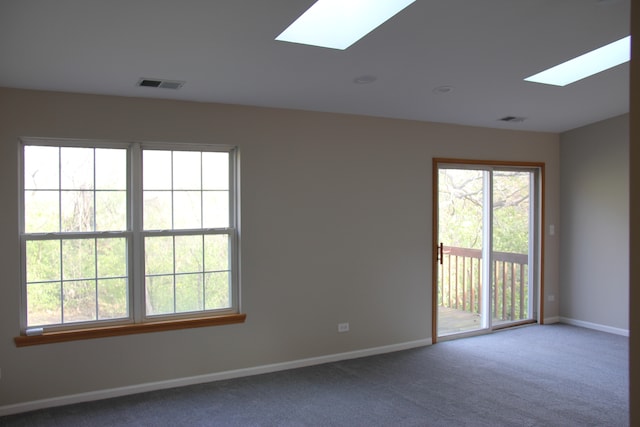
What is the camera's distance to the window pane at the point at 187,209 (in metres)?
4.07

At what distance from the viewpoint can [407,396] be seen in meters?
3.79

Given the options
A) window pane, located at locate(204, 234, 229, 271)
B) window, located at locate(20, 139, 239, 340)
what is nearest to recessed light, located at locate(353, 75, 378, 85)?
window, located at locate(20, 139, 239, 340)

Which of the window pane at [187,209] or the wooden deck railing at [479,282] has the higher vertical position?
the window pane at [187,209]

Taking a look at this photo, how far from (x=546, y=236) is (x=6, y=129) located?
5.69 metres

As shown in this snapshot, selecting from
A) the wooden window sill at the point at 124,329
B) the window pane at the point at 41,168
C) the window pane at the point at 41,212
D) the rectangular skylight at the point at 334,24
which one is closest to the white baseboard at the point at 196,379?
the wooden window sill at the point at 124,329

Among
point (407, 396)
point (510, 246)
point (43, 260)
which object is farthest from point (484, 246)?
point (43, 260)

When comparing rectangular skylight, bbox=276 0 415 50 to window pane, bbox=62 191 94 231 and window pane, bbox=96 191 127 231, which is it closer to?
window pane, bbox=96 191 127 231

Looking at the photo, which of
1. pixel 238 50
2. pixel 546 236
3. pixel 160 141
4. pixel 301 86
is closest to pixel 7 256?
pixel 160 141

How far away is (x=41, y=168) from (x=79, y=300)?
1.02 m

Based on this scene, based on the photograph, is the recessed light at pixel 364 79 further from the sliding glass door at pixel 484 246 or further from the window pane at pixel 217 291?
the window pane at pixel 217 291

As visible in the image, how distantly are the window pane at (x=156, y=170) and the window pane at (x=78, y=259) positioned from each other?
62cm

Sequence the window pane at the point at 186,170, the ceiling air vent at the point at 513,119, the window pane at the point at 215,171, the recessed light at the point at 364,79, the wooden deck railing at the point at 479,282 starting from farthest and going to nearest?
the wooden deck railing at the point at 479,282 < the ceiling air vent at the point at 513,119 < the window pane at the point at 215,171 < the window pane at the point at 186,170 < the recessed light at the point at 364,79

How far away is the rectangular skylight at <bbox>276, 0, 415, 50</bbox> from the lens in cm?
307

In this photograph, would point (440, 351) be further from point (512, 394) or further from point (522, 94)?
point (522, 94)
